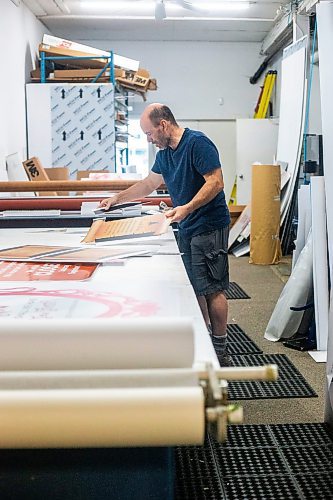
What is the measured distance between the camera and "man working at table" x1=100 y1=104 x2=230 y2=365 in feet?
8.67

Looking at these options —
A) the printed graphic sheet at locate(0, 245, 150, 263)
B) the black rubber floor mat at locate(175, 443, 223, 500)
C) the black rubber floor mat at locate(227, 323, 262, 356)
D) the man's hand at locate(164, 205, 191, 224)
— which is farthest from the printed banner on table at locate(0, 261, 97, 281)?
the black rubber floor mat at locate(227, 323, 262, 356)

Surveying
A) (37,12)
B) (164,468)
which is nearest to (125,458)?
(164,468)

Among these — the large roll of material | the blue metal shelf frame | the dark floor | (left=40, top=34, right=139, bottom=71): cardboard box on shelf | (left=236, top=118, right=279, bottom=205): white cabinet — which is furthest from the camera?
(left=236, top=118, right=279, bottom=205): white cabinet

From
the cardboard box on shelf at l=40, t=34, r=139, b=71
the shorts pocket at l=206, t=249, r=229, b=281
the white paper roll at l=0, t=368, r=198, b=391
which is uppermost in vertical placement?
the cardboard box on shelf at l=40, t=34, r=139, b=71

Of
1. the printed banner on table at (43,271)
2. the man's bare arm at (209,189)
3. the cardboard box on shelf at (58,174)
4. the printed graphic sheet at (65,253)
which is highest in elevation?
the cardboard box on shelf at (58,174)

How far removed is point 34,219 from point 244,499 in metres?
1.59

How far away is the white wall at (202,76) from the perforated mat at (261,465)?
25.4ft

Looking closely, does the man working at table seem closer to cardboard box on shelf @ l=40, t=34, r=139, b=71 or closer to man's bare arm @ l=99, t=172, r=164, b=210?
man's bare arm @ l=99, t=172, r=164, b=210

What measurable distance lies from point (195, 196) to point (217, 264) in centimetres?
36

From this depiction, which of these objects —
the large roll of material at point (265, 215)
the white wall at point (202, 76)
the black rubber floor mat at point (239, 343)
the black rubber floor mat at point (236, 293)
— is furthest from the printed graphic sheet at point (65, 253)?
the white wall at point (202, 76)

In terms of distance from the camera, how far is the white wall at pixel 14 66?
6352 millimetres

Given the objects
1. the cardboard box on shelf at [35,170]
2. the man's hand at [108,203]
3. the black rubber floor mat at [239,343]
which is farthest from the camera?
the cardboard box on shelf at [35,170]

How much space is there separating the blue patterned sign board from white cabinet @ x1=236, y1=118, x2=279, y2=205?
1.88m

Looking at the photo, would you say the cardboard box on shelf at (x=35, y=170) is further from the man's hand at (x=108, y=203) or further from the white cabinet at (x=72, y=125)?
the man's hand at (x=108, y=203)
